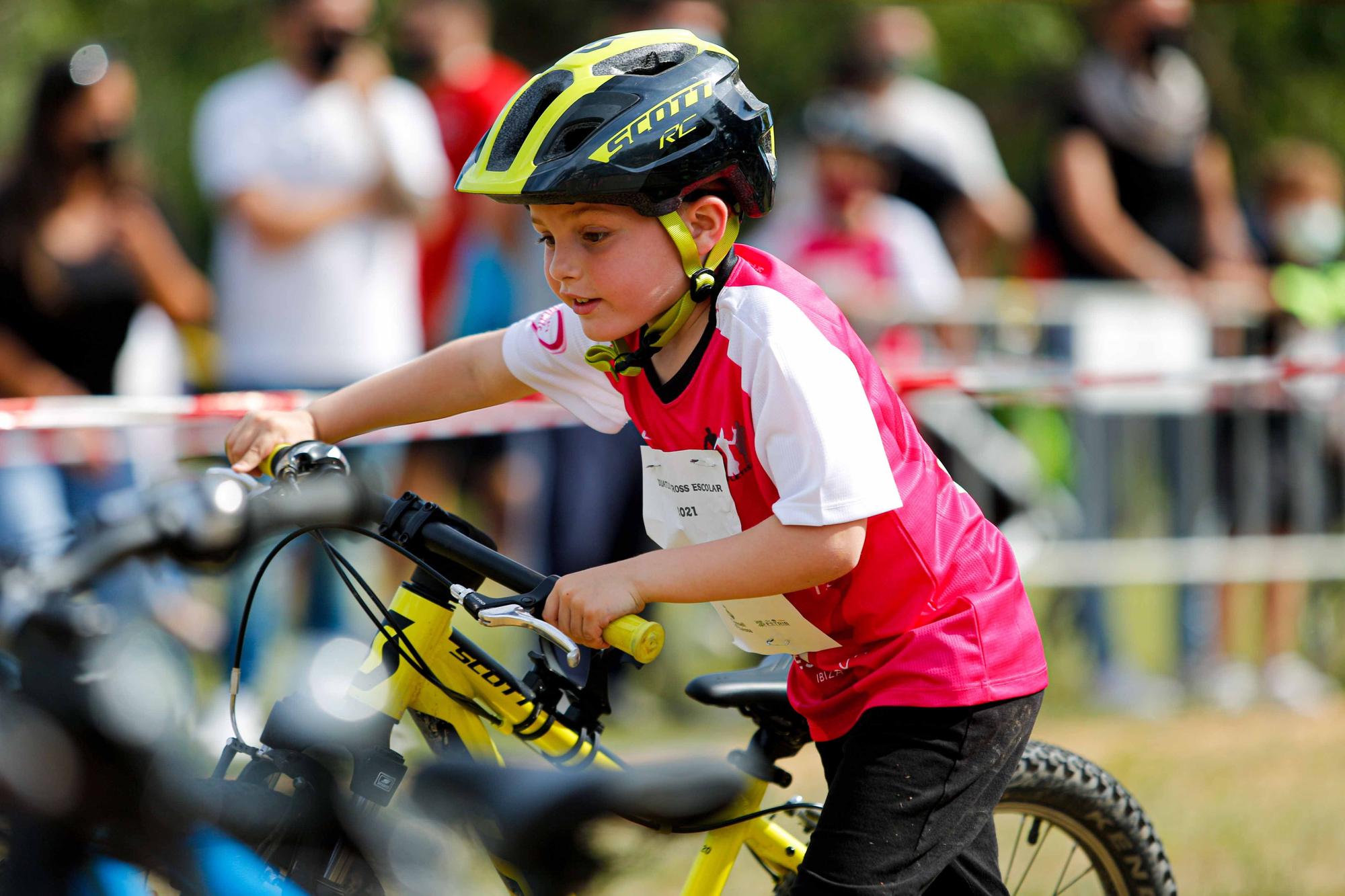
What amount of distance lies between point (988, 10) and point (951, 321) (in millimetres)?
10459

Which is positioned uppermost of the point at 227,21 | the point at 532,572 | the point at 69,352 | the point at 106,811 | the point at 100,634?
the point at 100,634

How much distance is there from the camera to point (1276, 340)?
705 cm

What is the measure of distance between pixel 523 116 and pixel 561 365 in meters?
0.57

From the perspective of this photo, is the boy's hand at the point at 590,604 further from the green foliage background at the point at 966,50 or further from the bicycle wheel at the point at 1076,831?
the green foliage background at the point at 966,50

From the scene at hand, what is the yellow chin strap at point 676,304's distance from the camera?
2.52 metres

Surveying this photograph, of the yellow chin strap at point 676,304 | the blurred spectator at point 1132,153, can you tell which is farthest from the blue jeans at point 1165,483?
the yellow chin strap at point 676,304

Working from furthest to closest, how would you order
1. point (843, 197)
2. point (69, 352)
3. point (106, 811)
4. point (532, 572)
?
point (843, 197) < point (69, 352) < point (532, 572) < point (106, 811)

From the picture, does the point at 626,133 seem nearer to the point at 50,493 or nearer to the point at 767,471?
the point at 767,471

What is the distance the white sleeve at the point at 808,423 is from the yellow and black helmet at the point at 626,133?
9.7 inches

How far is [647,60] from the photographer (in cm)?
254

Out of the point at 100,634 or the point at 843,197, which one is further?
the point at 843,197

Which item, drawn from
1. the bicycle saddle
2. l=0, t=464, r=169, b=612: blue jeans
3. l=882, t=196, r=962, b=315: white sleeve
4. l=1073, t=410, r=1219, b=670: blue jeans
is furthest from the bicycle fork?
l=1073, t=410, r=1219, b=670: blue jeans

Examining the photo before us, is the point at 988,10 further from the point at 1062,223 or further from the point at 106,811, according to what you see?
the point at 106,811

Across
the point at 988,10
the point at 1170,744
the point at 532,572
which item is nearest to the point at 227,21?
the point at 988,10
